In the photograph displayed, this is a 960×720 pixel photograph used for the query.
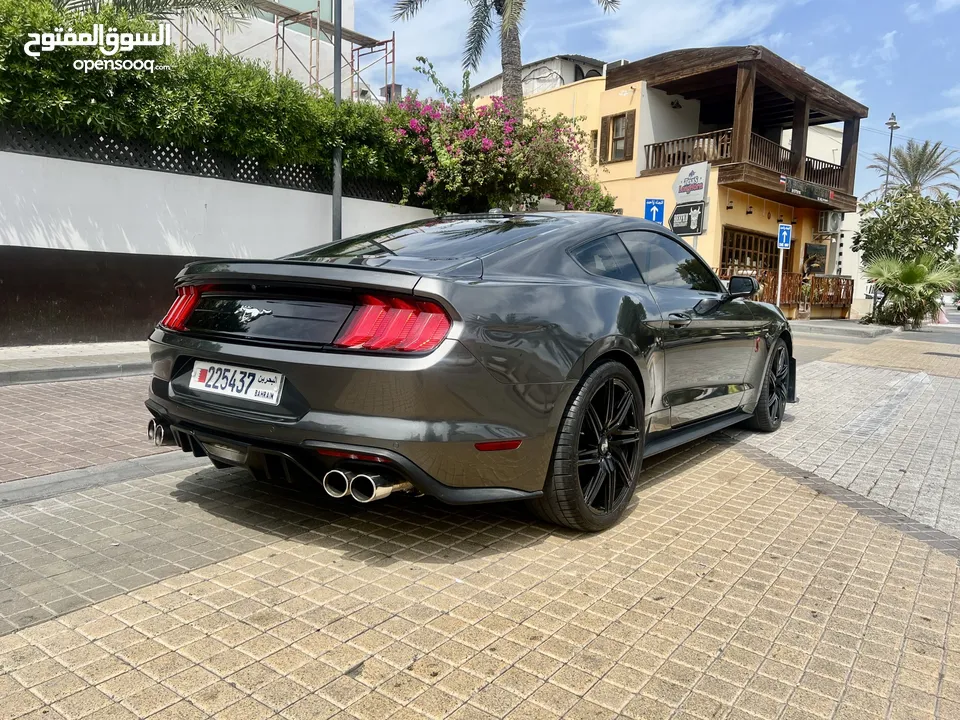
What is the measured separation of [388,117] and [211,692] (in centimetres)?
1270

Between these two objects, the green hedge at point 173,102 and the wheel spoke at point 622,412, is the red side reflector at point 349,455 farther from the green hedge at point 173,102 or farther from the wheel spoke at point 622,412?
the green hedge at point 173,102

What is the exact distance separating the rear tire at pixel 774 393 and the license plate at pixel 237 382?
3914 millimetres

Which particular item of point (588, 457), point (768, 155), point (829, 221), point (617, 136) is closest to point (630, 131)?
point (617, 136)

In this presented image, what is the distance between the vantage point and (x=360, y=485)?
263 cm

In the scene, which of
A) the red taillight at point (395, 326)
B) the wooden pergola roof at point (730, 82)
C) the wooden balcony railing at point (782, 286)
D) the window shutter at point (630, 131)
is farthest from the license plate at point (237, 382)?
the window shutter at point (630, 131)

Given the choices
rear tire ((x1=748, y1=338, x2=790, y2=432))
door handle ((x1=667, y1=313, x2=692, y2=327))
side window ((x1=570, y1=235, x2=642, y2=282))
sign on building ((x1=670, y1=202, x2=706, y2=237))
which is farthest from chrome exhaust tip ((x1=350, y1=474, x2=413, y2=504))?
sign on building ((x1=670, y1=202, x2=706, y2=237))

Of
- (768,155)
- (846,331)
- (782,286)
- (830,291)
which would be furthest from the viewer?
(830,291)

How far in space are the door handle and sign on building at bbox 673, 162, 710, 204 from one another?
18.7 ft

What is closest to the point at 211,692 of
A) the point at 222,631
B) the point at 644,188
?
the point at 222,631

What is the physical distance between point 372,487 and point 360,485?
0.19 feet

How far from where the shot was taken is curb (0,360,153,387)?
7184mm

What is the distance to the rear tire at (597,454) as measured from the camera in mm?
3045

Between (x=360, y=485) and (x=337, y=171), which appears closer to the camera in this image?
(x=360, y=485)

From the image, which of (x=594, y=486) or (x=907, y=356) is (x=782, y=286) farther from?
(x=594, y=486)
